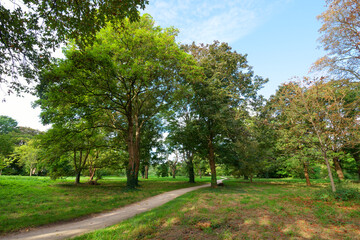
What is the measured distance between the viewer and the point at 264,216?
6219 millimetres

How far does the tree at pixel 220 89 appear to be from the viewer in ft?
49.4

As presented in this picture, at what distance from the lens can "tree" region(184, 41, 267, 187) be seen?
15.1 meters

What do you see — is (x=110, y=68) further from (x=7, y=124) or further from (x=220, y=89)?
(x=7, y=124)

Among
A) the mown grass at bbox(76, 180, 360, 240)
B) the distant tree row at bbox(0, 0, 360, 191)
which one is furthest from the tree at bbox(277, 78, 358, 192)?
the mown grass at bbox(76, 180, 360, 240)

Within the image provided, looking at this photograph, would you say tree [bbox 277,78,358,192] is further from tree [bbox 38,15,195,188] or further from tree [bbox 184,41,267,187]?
tree [bbox 38,15,195,188]

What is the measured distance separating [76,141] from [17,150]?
94.1 ft

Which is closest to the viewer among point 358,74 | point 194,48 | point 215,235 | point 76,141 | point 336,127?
point 215,235

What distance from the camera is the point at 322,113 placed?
32.5ft

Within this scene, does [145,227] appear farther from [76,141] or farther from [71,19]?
[76,141]

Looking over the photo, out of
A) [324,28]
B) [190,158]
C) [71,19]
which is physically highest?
[324,28]

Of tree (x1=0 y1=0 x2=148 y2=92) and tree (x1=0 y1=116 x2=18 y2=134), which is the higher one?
tree (x1=0 y1=116 x2=18 y2=134)

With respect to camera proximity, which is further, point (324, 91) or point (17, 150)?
point (17, 150)

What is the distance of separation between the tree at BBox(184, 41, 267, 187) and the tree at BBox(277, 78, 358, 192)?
16.0ft

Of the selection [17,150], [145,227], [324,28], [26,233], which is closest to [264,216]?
[145,227]
